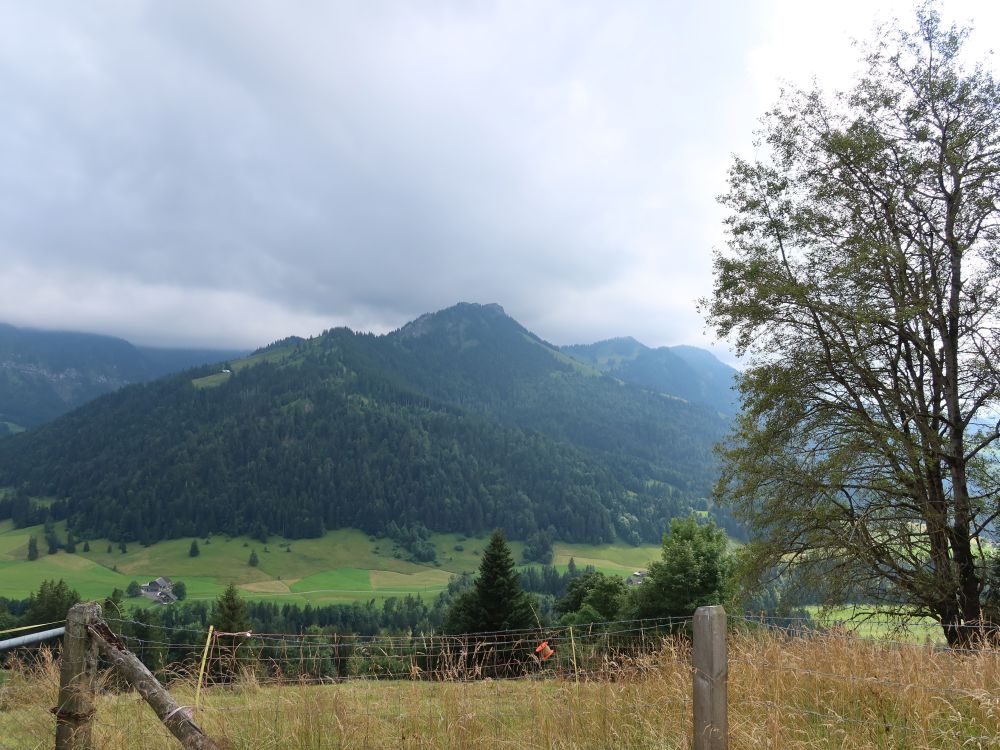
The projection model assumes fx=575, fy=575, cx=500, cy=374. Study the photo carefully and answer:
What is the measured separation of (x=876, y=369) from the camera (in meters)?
14.1

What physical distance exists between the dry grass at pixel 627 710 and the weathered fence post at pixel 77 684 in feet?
0.78

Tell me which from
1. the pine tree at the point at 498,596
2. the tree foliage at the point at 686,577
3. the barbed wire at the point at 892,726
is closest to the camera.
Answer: the barbed wire at the point at 892,726

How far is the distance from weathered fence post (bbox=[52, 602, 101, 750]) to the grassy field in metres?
132

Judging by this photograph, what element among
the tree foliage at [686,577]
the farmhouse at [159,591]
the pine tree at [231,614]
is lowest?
the farmhouse at [159,591]

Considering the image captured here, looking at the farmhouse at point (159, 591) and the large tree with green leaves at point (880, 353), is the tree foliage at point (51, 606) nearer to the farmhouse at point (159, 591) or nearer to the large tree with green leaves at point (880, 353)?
the large tree with green leaves at point (880, 353)

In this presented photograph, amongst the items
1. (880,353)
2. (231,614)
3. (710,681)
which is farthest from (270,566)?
(710,681)

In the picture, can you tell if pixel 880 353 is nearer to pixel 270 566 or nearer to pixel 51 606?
pixel 51 606

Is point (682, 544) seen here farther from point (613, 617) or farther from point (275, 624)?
point (275, 624)

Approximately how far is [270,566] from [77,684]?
181m

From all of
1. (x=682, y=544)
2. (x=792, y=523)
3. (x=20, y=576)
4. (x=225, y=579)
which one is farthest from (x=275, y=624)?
(x=792, y=523)

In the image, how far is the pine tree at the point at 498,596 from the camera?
38625 mm

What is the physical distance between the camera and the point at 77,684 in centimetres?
479

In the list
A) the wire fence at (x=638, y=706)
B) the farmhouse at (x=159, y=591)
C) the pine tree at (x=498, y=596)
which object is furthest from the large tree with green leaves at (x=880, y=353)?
the farmhouse at (x=159, y=591)

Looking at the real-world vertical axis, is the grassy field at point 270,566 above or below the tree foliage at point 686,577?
below
